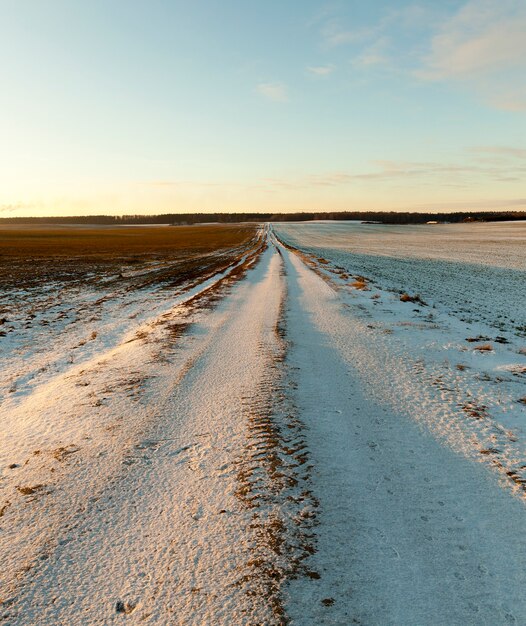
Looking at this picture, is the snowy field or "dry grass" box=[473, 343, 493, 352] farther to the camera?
"dry grass" box=[473, 343, 493, 352]

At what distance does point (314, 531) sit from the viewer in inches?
116

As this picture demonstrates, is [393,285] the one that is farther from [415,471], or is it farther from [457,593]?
[457,593]

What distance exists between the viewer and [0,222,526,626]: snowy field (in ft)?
8.00

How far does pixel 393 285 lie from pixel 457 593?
16.5 metres

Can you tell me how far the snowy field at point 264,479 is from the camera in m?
2.44

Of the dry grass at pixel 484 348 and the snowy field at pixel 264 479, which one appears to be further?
the dry grass at pixel 484 348

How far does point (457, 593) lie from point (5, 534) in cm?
323

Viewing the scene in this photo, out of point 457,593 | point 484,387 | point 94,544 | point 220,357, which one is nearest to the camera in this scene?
point 457,593

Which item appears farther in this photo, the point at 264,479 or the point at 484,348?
the point at 484,348

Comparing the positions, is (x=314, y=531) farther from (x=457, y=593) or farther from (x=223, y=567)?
(x=457, y=593)

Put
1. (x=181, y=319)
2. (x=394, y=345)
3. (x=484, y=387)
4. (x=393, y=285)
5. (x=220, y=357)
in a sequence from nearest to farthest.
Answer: (x=484, y=387) → (x=220, y=357) → (x=394, y=345) → (x=181, y=319) → (x=393, y=285)

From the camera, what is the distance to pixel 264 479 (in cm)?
358

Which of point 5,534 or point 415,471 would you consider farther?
point 415,471

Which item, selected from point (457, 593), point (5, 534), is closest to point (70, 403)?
point (5, 534)
